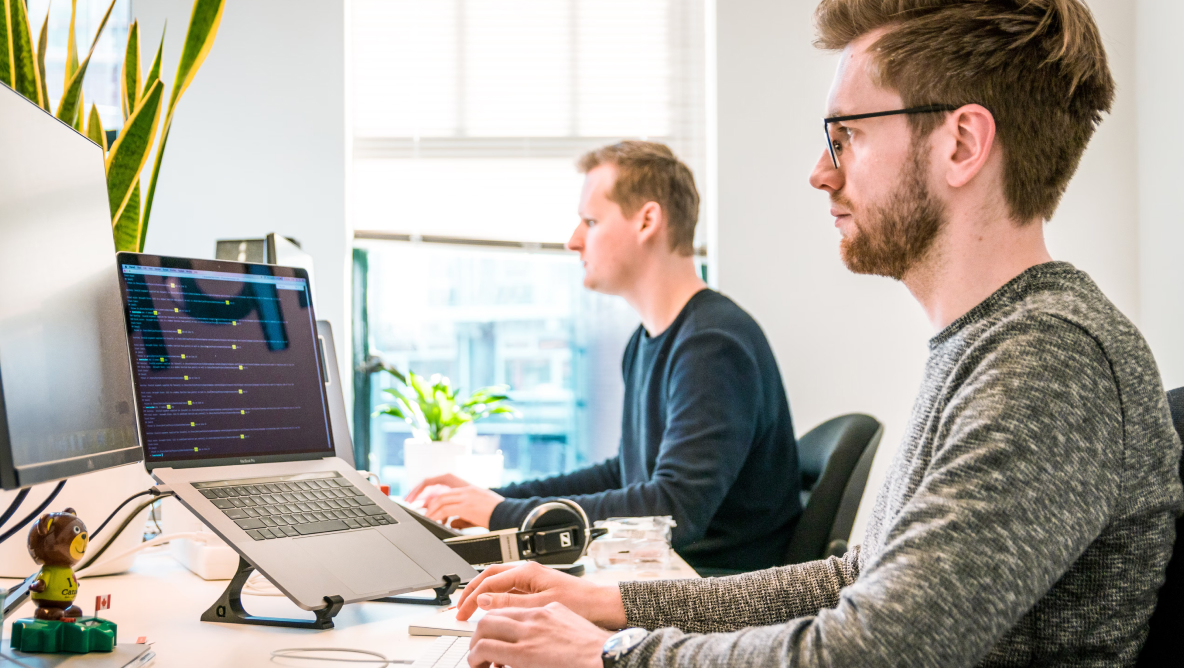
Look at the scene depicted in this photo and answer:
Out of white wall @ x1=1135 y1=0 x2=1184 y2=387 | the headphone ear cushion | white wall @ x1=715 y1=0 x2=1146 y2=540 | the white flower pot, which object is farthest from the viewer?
white wall @ x1=715 y1=0 x2=1146 y2=540

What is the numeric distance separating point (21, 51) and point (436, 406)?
1738mm

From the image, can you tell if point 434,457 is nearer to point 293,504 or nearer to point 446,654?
point 293,504

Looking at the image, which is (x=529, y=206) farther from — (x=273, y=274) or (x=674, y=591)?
(x=674, y=591)

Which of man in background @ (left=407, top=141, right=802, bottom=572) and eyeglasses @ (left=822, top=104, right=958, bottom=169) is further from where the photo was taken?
man in background @ (left=407, top=141, right=802, bottom=572)

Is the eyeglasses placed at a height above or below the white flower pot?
above

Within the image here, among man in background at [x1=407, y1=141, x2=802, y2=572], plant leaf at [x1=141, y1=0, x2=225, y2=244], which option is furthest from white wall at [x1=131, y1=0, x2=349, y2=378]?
plant leaf at [x1=141, y1=0, x2=225, y2=244]

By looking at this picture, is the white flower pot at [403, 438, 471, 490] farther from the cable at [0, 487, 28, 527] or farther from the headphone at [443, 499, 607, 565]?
the cable at [0, 487, 28, 527]

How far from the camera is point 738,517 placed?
178 centimetres

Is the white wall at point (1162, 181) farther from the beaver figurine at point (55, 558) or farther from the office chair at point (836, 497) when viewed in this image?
the beaver figurine at point (55, 558)

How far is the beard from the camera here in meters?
0.87

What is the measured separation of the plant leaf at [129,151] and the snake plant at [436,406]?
1.53 metres

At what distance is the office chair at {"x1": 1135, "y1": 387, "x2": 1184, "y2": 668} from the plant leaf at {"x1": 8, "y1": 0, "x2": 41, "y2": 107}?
1.44 meters

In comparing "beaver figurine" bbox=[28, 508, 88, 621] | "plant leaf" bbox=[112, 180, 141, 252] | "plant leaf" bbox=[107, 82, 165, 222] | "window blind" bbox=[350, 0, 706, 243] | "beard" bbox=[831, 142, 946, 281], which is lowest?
"beaver figurine" bbox=[28, 508, 88, 621]

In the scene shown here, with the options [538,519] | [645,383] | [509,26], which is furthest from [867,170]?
[509,26]
